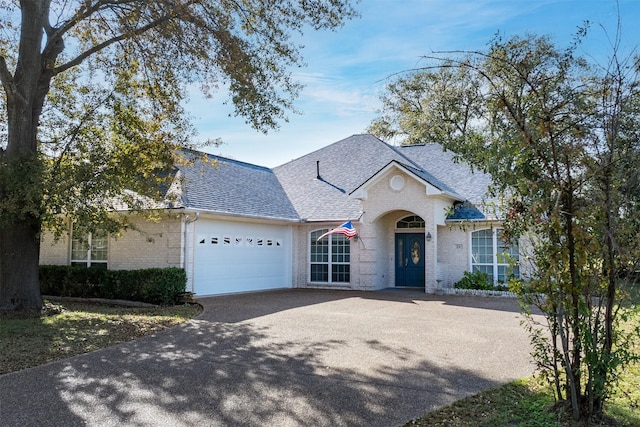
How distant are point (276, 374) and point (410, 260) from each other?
14.3 metres

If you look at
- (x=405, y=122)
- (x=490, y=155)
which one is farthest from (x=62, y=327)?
(x=405, y=122)

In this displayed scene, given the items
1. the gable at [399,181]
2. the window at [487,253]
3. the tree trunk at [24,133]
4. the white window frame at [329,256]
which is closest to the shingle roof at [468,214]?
the gable at [399,181]

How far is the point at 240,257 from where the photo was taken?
18328 millimetres

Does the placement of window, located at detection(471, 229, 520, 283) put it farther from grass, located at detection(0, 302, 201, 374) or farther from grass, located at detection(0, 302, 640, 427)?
grass, located at detection(0, 302, 201, 374)

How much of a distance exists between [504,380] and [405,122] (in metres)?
30.5

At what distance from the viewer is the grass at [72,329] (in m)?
8.27

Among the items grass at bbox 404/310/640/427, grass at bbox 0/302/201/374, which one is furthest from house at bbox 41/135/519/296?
grass at bbox 404/310/640/427

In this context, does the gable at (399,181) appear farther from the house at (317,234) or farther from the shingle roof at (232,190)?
the shingle roof at (232,190)

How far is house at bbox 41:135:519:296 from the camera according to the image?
16.6 meters

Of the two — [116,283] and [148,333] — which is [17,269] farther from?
[148,333]

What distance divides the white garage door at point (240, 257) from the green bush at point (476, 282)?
24.4 feet

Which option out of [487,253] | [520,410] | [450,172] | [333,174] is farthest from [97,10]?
[487,253]

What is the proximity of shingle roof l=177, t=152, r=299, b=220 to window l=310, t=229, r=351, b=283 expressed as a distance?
5.43ft

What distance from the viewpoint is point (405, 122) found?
35500 millimetres
